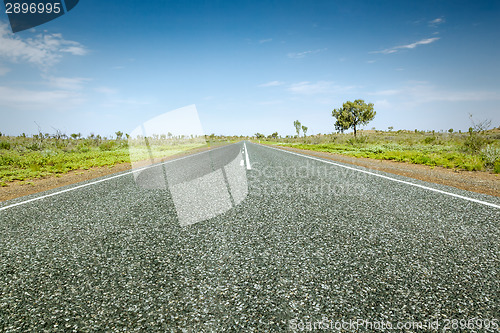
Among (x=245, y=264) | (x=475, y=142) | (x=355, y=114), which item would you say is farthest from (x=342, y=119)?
(x=245, y=264)

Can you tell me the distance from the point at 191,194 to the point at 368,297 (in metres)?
4.50

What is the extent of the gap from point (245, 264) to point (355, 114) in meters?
61.0

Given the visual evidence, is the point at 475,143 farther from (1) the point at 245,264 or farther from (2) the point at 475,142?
(1) the point at 245,264

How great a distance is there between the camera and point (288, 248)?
9.64ft

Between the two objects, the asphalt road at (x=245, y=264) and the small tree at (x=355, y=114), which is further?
the small tree at (x=355, y=114)

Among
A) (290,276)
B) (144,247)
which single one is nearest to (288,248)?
(290,276)

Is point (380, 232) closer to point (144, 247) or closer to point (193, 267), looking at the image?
point (193, 267)

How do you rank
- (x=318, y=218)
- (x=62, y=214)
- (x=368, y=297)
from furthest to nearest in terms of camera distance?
(x=62, y=214), (x=318, y=218), (x=368, y=297)

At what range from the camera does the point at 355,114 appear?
5719 centimetres

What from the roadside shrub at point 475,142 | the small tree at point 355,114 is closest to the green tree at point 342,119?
the small tree at point 355,114

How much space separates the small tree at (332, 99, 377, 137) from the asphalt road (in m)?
56.3

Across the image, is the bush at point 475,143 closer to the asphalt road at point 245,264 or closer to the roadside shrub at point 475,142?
the roadside shrub at point 475,142

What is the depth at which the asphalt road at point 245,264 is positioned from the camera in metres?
1.86

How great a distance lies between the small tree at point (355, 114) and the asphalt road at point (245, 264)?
56.3 meters
